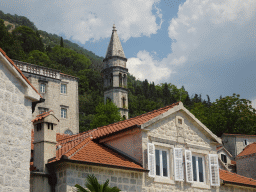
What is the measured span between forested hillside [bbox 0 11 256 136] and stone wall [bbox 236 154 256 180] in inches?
827

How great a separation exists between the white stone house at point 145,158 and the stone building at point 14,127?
304cm

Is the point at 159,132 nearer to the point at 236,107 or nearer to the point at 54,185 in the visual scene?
the point at 54,185

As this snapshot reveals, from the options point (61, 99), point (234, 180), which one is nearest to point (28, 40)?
point (61, 99)

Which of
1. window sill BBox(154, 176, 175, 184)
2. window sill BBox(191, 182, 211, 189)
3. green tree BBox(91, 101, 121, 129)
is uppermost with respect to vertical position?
green tree BBox(91, 101, 121, 129)

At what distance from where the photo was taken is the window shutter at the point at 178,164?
16.6 meters

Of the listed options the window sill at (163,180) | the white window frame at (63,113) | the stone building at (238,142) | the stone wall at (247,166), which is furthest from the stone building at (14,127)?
the stone building at (238,142)

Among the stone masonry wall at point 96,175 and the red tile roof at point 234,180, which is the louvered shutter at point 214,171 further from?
the stone masonry wall at point 96,175

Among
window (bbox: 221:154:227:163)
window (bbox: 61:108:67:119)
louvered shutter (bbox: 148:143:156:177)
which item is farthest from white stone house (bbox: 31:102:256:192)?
window (bbox: 61:108:67:119)

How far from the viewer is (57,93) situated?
164 feet

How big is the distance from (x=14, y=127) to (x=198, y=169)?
34.9ft

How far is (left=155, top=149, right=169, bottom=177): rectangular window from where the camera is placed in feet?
53.6

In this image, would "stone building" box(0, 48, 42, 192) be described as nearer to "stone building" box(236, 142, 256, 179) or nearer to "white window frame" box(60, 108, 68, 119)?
"stone building" box(236, 142, 256, 179)

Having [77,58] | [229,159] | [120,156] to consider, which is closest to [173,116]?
[120,156]

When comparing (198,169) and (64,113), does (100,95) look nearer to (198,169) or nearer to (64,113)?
(64,113)
